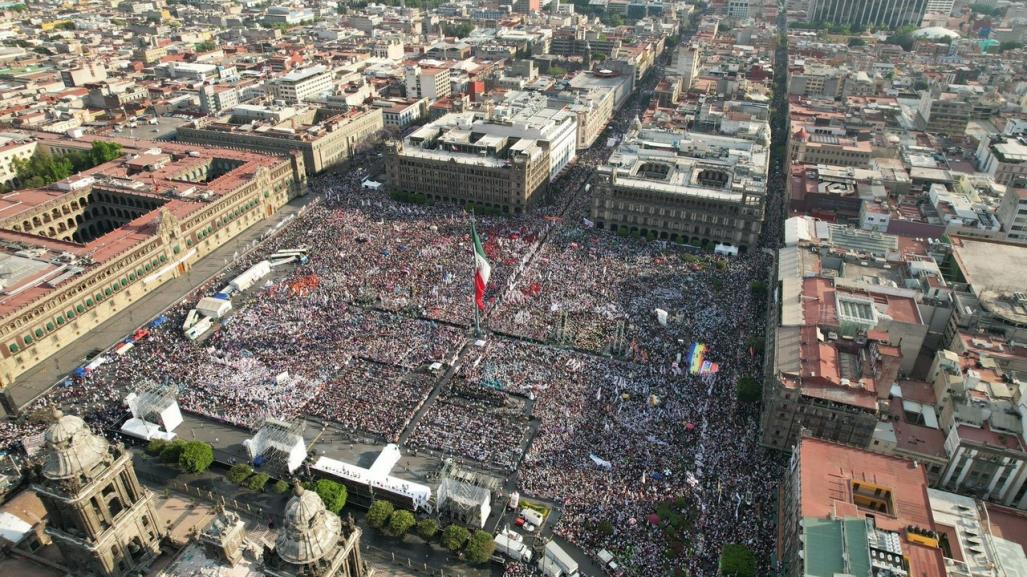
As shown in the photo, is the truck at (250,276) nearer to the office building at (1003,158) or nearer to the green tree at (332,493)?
the green tree at (332,493)

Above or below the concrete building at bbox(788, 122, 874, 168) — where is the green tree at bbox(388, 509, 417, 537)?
below

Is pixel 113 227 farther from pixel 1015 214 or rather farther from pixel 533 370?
pixel 1015 214

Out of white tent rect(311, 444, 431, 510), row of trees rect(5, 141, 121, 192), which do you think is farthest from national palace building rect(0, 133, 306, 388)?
white tent rect(311, 444, 431, 510)

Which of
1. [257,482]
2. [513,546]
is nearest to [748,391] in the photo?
[513,546]

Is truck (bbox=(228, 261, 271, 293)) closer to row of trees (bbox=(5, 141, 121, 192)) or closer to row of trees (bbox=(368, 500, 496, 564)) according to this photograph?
row of trees (bbox=(368, 500, 496, 564))

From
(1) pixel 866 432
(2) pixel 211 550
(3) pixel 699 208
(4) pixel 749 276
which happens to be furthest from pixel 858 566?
(3) pixel 699 208

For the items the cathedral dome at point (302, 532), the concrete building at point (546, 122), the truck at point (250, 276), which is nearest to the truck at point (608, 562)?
the cathedral dome at point (302, 532)

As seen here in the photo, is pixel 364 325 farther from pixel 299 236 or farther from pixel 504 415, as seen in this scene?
pixel 299 236
